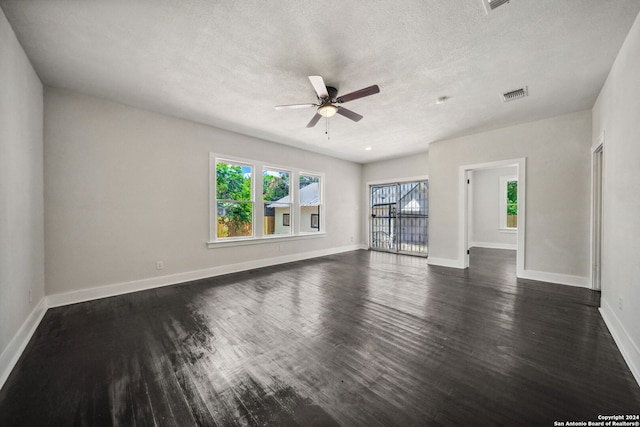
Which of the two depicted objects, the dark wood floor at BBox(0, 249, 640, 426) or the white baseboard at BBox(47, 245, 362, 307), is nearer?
the dark wood floor at BBox(0, 249, 640, 426)

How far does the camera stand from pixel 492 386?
1.68 metres

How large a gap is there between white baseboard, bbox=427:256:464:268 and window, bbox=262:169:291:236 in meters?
3.43

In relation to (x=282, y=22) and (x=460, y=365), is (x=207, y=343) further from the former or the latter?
(x=282, y=22)

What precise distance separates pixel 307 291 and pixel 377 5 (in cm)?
343

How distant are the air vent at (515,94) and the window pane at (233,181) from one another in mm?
4515

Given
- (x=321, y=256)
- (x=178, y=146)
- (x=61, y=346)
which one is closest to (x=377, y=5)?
(x=178, y=146)

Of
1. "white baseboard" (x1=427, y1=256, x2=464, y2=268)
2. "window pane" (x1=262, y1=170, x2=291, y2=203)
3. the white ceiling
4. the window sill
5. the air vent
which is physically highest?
the white ceiling

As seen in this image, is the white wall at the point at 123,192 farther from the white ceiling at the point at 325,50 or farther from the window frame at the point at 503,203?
the window frame at the point at 503,203

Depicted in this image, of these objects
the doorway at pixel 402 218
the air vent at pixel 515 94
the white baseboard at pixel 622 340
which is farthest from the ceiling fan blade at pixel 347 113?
the doorway at pixel 402 218

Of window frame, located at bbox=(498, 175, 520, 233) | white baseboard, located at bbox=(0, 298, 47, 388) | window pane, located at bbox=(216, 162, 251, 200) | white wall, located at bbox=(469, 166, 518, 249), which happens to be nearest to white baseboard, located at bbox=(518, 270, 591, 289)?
white wall, located at bbox=(469, 166, 518, 249)

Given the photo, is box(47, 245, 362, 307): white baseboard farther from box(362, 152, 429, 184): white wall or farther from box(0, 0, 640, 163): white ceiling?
box(362, 152, 429, 184): white wall

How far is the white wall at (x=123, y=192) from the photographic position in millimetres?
3188

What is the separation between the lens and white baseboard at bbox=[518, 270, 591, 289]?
3854 millimetres

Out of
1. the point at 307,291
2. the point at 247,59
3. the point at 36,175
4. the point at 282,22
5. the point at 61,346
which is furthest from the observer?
the point at 307,291
